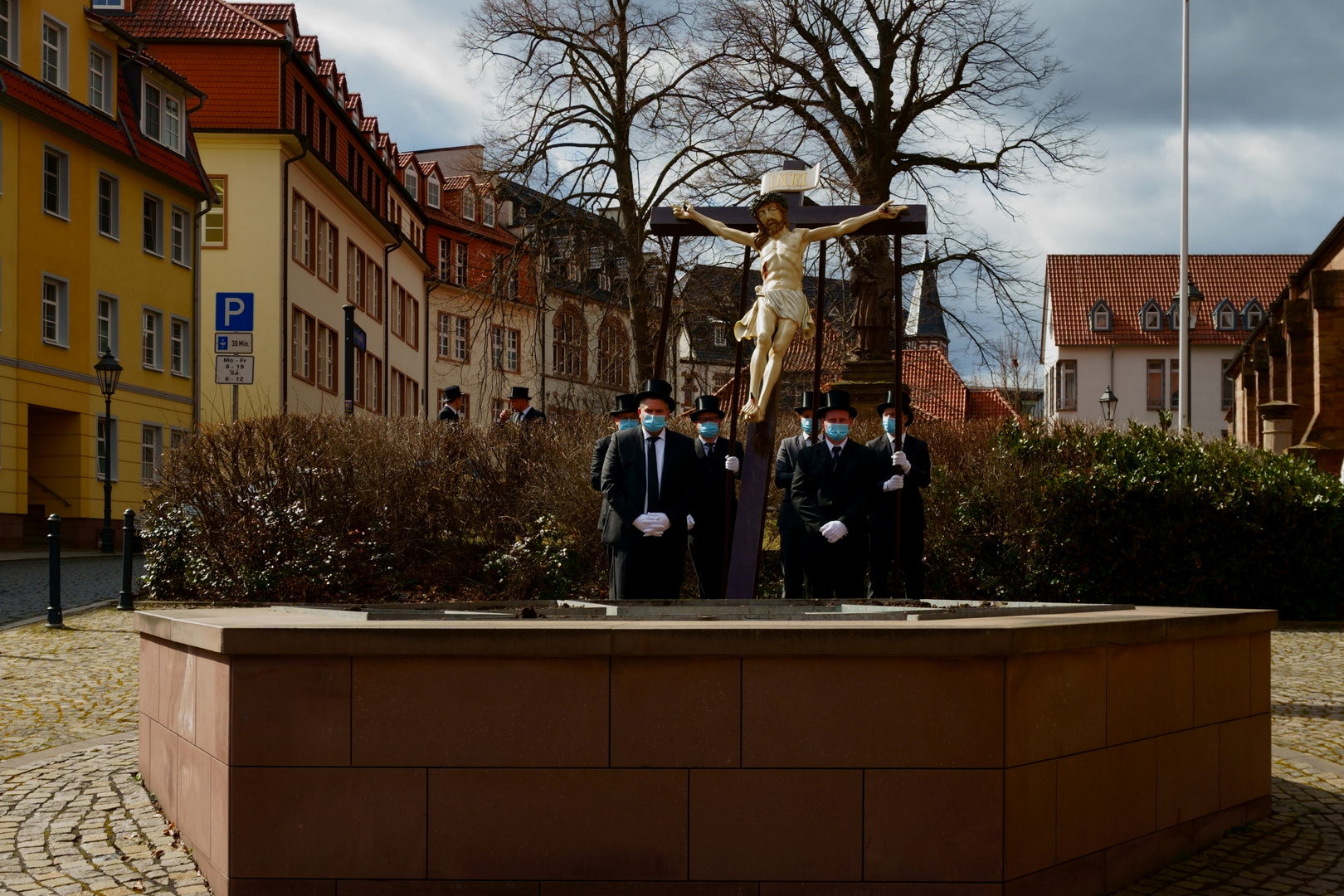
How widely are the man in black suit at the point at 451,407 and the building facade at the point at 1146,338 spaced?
6143 cm

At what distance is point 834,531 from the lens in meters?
8.97

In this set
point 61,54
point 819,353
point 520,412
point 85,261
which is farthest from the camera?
point 85,261

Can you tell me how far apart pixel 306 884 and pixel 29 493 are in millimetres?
28292

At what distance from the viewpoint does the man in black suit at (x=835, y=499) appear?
915cm

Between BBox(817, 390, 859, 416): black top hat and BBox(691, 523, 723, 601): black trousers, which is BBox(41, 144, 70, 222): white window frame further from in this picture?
BBox(817, 390, 859, 416): black top hat

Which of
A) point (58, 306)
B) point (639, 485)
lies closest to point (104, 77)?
point (58, 306)

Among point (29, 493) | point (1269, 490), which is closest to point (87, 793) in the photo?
point (1269, 490)

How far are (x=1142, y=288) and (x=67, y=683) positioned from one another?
2890 inches

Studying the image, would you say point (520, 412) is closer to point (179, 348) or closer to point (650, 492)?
point (650, 492)

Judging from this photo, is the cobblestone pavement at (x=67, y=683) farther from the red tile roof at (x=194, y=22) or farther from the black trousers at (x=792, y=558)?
the red tile roof at (x=194, y=22)

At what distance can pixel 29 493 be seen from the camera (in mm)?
30188

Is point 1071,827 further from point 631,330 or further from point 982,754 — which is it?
point 631,330

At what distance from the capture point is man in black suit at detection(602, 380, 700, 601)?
8859mm

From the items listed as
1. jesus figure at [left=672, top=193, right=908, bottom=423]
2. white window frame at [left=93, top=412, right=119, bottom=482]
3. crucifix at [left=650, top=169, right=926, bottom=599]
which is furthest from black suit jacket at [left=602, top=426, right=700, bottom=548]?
white window frame at [left=93, top=412, right=119, bottom=482]
